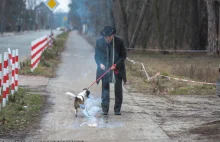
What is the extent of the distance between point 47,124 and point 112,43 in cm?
219

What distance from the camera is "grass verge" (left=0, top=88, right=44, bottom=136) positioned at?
29.7 ft

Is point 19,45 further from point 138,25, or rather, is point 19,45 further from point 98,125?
point 98,125

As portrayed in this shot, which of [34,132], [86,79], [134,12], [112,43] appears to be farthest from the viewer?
[134,12]

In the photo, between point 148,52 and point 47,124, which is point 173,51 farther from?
point 47,124

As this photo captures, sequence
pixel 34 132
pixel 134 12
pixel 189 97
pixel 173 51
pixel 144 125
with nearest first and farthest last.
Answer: pixel 34 132 < pixel 144 125 < pixel 189 97 < pixel 173 51 < pixel 134 12

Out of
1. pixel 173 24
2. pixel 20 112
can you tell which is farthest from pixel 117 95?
pixel 173 24

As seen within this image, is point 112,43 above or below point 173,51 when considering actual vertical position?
above

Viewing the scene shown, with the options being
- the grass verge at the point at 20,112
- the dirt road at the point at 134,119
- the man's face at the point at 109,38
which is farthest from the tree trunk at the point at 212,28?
the man's face at the point at 109,38

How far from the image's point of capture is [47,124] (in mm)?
9508

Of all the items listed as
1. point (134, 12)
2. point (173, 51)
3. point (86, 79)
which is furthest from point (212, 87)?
point (134, 12)

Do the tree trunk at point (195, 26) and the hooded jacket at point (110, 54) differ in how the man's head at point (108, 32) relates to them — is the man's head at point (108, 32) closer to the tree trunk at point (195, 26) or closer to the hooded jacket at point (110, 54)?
the hooded jacket at point (110, 54)

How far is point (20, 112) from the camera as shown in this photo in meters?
10.5

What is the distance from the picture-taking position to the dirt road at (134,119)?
8.53 metres

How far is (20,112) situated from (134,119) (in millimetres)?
2335
